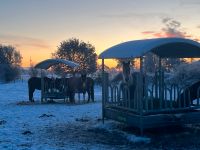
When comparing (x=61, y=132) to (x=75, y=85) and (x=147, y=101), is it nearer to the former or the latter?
(x=147, y=101)

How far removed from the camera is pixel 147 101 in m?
11.1

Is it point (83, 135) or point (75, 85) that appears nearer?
point (83, 135)

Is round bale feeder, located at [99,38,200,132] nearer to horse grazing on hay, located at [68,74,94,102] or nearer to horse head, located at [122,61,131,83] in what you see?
horse head, located at [122,61,131,83]

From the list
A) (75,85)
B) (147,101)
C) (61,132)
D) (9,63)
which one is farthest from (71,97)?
(9,63)

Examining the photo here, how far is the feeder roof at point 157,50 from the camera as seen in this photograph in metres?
10.8

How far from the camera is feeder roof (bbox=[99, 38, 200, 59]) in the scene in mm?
10836

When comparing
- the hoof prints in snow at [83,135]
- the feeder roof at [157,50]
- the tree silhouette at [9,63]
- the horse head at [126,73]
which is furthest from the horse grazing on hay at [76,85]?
the tree silhouette at [9,63]

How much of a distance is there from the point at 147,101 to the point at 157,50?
Result: 10.2 ft

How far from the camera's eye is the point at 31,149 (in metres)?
9.55

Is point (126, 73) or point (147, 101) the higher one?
point (126, 73)

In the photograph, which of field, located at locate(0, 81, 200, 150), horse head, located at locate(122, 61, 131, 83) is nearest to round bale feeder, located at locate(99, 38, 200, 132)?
field, located at locate(0, 81, 200, 150)

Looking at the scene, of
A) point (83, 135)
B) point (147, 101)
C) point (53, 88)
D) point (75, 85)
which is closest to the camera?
point (147, 101)

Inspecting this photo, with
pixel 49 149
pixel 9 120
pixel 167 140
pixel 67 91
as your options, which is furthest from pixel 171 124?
pixel 67 91

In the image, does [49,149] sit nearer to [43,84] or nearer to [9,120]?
[9,120]
